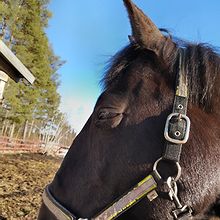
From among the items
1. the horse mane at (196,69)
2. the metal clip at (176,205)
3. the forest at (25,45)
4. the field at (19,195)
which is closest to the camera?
the metal clip at (176,205)

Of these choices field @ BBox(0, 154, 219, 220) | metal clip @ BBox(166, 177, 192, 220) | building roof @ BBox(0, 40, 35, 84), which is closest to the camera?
metal clip @ BBox(166, 177, 192, 220)

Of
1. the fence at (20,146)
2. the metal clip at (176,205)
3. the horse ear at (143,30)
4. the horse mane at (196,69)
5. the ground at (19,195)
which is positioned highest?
the horse ear at (143,30)

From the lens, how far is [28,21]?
779 inches

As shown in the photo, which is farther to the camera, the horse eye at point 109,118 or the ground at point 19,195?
the ground at point 19,195

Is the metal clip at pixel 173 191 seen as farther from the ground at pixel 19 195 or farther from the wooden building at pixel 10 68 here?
the ground at pixel 19 195

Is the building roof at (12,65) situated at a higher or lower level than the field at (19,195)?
higher

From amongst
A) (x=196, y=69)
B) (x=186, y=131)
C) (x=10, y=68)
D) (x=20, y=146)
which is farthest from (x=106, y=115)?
(x=20, y=146)

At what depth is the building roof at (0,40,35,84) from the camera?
500 centimetres

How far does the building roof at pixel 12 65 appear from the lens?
5.00 metres

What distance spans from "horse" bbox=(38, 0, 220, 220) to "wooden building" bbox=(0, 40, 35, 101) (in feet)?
12.9

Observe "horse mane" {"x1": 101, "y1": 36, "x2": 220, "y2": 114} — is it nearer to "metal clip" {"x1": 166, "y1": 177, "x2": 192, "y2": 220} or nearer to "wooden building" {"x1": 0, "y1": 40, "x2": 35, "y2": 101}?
"metal clip" {"x1": 166, "y1": 177, "x2": 192, "y2": 220}

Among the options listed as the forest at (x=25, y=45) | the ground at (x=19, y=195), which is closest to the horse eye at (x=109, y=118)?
the ground at (x=19, y=195)

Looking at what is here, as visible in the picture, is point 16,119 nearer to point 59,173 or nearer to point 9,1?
point 9,1

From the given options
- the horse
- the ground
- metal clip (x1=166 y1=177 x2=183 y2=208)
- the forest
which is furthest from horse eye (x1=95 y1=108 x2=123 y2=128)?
the forest
